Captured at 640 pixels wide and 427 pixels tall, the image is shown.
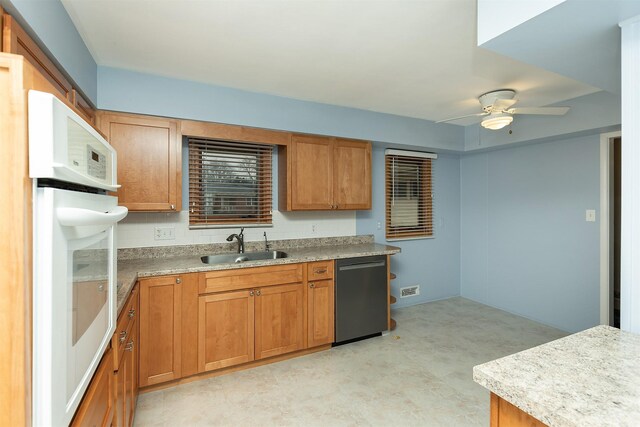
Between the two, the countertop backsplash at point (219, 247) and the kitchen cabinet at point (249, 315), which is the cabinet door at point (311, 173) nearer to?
the countertop backsplash at point (219, 247)

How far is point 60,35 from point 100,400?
1805 millimetres

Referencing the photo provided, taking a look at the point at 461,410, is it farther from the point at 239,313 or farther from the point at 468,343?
the point at 239,313

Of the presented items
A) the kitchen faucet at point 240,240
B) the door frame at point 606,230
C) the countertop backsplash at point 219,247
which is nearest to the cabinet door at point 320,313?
the countertop backsplash at point 219,247

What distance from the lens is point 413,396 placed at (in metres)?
2.33

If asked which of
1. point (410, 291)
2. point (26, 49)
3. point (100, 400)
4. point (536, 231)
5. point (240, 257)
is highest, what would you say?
point (26, 49)

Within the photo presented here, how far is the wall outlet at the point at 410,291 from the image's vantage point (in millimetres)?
4320

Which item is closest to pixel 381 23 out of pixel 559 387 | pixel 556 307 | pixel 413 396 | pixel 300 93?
pixel 300 93

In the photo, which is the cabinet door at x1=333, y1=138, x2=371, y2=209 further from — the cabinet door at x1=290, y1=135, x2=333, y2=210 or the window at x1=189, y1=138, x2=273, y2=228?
the window at x1=189, y1=138, x2=273, y2=228

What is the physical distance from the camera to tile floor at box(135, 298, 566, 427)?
2.09 m

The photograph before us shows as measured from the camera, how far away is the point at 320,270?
9.89ft

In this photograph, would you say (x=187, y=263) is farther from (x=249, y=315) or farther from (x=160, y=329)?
(x=249, y=315)

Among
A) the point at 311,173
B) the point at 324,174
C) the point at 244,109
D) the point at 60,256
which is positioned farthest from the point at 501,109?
the point at 60,256

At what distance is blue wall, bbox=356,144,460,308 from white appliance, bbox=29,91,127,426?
3445 millimetres

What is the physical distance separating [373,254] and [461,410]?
1495mm
